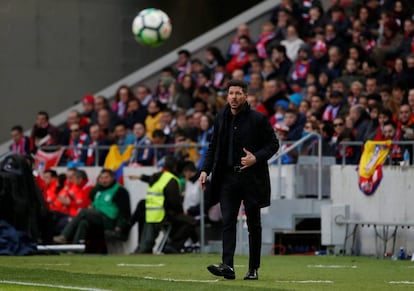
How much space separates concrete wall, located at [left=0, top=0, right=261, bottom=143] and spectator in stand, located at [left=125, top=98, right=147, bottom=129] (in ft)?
15.3

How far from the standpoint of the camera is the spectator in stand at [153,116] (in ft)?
84.6

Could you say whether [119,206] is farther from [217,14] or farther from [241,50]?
[217,14]

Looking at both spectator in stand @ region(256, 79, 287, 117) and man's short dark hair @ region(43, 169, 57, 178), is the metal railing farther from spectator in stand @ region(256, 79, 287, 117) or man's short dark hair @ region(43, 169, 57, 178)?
man's short dark hair @ region(43, 169, 57, 178)

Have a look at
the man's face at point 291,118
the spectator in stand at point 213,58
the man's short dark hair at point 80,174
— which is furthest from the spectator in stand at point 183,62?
the man's face at point 291,118

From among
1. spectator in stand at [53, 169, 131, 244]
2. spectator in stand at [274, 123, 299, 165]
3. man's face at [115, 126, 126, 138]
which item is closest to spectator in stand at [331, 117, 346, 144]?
spectator in stand at [274, 123, 299, 165]

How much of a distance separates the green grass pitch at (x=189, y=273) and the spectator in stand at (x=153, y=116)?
5.60m

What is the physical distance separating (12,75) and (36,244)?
1016 cm

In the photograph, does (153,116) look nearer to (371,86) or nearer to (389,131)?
(371,86)

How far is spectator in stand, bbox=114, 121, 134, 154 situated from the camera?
83.3 feet

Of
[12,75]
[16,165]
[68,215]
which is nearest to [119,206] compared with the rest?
[68,215]

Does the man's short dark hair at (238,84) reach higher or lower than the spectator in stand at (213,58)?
lower

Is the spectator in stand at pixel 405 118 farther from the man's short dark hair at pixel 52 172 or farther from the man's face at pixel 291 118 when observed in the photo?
the man's short dark hair at pixel 52 172

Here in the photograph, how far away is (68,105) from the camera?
102 ft

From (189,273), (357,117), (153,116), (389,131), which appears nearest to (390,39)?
(357,117)
